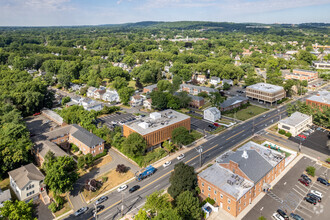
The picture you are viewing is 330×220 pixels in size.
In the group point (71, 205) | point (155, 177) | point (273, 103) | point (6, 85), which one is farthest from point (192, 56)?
point (71, 205)

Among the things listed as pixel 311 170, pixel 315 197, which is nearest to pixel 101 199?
pixel 315 197

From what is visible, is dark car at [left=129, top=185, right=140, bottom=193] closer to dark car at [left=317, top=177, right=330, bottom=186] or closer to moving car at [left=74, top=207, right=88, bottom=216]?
moving car at [left=74, top=207, right=88, bottom=216]

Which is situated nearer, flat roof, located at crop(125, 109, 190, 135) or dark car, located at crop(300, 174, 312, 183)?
dark car, located at crop(300, 174, 312, 183)

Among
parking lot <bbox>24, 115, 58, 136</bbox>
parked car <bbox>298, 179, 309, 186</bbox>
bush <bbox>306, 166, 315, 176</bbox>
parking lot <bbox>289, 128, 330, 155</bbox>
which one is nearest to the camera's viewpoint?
parked car <bbox>298, 179, 309, 186</bbox>

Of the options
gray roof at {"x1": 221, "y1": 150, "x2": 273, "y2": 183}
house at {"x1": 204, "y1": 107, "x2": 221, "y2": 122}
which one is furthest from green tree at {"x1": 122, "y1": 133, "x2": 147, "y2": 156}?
house at {"x1": 204, "y1": 107, "x2": 221, "y2": 122}

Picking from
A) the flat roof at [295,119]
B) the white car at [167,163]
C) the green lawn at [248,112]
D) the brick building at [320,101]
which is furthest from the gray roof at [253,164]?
the brick building at [320,101]

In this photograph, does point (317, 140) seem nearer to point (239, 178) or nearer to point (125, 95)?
point (239, 178)
